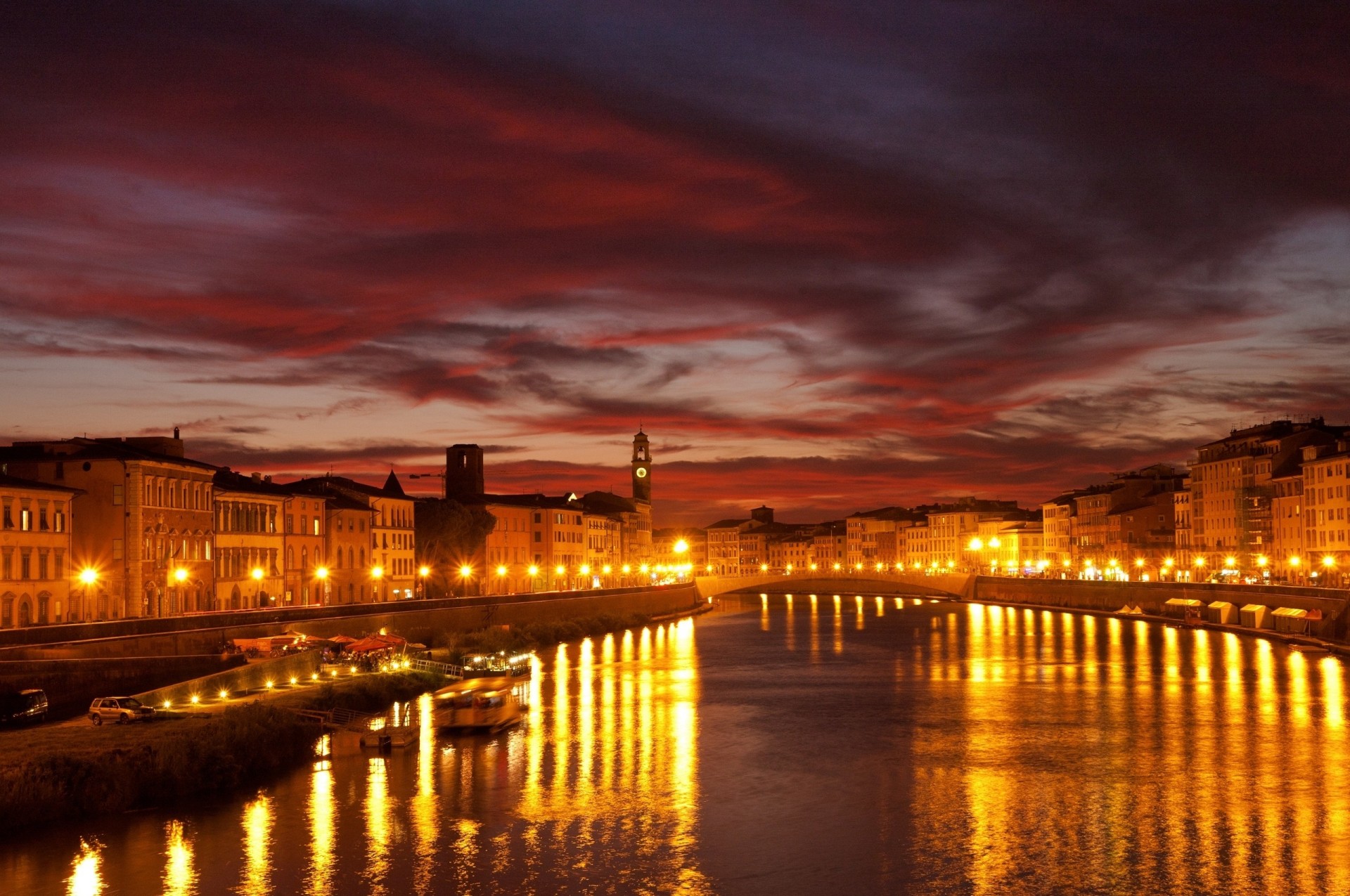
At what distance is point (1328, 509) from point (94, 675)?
8382 centimetres

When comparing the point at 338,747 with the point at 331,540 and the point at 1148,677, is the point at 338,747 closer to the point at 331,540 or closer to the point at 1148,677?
the point at 1148,677

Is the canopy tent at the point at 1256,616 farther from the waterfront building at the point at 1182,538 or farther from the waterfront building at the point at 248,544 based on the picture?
the waterfront building at the point at 248,544

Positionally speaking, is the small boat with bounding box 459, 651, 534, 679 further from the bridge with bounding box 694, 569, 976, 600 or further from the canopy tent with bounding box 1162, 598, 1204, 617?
the bridge with bounding box 694, 569, 976, 600

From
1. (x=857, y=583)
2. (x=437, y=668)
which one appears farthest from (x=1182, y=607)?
(x=857, y=583)

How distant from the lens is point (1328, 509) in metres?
97.9

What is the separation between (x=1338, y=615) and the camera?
76438mm

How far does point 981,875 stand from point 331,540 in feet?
211

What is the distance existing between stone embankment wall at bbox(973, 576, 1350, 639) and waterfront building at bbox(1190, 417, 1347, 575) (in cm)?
994

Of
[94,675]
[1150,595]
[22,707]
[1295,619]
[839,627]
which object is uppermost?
[94,675]

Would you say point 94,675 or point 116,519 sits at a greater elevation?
point 116,519

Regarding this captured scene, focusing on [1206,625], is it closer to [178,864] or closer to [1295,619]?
[1295,619]

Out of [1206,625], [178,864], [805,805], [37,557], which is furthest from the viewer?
[1206,625]

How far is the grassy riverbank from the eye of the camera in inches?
1246

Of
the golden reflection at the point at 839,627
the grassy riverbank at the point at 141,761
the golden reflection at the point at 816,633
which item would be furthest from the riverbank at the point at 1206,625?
the grassy riverbank at the point at 141,761
